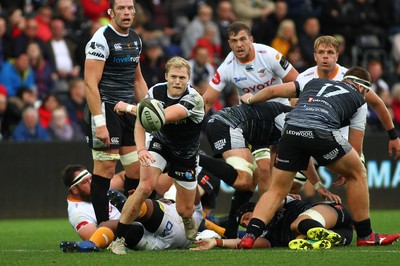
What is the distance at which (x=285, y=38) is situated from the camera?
20297 millimetres

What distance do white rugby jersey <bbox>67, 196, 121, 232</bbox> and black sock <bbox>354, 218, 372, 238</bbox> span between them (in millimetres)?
2653

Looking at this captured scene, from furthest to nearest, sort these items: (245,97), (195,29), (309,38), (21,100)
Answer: (309,38) → (195,29) → (21,100) → (245,97)

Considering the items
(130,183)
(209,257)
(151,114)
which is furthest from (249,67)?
(209,257)

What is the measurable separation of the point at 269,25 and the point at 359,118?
9786 mm

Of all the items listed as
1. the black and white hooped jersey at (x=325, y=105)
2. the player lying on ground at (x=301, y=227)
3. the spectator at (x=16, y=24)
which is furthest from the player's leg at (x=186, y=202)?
the spectator at (x=16, y=24)

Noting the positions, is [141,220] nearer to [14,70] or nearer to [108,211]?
[108,211]

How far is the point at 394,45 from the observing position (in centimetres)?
2209

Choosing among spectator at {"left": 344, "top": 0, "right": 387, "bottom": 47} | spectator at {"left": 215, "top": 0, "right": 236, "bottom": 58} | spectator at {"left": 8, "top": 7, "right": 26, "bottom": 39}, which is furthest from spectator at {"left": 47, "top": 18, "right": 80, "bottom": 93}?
spectator at {"left": 344, "top": 0, "right": 387, "bottom": 47}

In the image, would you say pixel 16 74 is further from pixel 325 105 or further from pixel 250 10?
pixel 325 105

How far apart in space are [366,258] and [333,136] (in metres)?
1.44

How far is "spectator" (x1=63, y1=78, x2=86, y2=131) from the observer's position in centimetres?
1797

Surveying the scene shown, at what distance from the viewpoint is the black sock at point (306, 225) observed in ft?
34.8

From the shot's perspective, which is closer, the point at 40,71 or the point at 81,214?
the point at 81,214

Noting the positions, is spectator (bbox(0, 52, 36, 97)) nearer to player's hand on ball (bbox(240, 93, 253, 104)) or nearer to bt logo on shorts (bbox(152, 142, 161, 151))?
player's hand on ball (bbox(240, 93, 253, 104))
